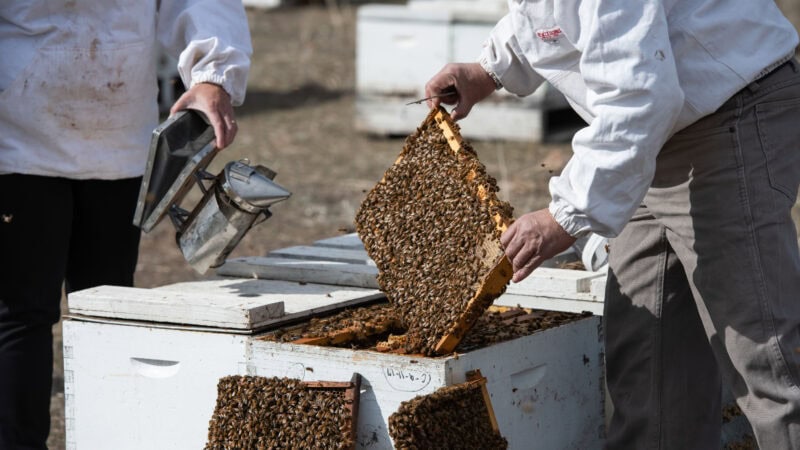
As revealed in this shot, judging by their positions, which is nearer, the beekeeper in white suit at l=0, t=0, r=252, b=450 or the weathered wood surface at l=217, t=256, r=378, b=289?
the beekeeper in white suit at l=0, t=0, r=252, b=450

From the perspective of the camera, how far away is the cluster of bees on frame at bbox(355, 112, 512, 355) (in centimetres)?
251

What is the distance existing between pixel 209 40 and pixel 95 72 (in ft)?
0.94

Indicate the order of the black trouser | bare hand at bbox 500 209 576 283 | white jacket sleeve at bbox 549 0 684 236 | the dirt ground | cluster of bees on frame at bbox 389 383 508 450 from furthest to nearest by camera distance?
the dirt ground
the black trouser
cluster of bees on frame at bbox 389 383 508 450
bare hand at bbox 500 209 576 283
white jacket sleeve at bbox 549 0 684 236

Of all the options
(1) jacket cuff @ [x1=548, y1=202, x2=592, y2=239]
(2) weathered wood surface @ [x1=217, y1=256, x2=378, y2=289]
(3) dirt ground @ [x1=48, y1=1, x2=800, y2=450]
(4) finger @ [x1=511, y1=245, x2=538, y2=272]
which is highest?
(3) dirt ground @ [x1=48, y1=1, x2=800, y2=450]

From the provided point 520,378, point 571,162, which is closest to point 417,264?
point 520,378

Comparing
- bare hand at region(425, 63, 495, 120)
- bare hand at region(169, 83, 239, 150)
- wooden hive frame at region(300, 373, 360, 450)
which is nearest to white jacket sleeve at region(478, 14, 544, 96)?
bare hand at region(425, 63, 495, 120)

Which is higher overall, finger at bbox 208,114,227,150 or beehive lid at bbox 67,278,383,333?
finger at bbox 208,114,227,150

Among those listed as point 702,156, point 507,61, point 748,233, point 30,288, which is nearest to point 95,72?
point 30,288

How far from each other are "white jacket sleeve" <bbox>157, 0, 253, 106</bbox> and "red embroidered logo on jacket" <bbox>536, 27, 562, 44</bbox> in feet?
3.18

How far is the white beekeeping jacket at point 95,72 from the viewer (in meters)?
2.92

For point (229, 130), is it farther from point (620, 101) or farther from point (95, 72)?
point (620, 101)

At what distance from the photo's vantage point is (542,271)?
316cm

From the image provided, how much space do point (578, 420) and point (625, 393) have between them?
171 millimetres

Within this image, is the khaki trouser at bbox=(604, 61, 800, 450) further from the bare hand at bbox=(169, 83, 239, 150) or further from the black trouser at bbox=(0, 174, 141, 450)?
the black trouser at bbox=(0, 174, 141, 450)
